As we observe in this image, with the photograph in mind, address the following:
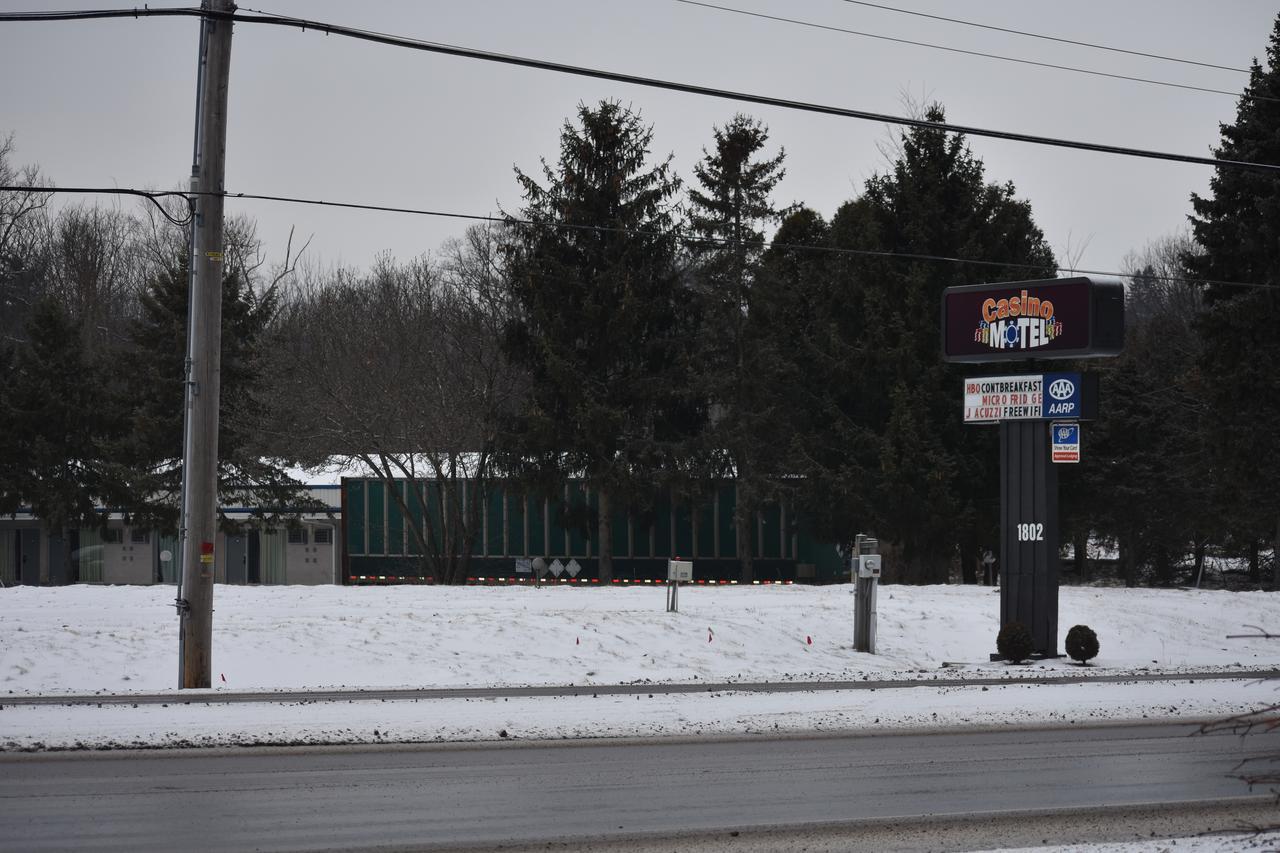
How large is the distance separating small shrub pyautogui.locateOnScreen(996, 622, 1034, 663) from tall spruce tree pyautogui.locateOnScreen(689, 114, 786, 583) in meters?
20.0

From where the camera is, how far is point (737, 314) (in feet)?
140

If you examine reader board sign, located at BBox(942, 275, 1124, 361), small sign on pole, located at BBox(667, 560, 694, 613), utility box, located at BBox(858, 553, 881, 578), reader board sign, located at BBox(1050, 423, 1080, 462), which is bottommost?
small sign on pole, located at BBox(667, 560, 694, 613)

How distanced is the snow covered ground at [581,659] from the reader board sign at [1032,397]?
375 centimetres

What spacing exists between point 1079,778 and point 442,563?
33.3 m

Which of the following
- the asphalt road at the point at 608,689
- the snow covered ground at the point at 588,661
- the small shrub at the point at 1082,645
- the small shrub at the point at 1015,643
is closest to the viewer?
the snow covered ground at the point at 588,661

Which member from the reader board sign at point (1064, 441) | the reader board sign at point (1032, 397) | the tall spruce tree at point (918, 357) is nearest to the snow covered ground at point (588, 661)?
the reader board sign at point (1064, 441)

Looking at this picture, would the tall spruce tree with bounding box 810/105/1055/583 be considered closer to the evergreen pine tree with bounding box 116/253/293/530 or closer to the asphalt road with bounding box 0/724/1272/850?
the evergreen pine tree with bounding box 116/253/293/530

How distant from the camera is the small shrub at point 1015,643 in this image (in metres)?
20.2

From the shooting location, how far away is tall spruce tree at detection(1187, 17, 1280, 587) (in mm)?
38062

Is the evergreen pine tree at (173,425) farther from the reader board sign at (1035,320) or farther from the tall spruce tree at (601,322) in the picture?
the reader board sign at (1035,320)

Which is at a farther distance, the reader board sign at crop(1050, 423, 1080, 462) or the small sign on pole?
the small sign on pole

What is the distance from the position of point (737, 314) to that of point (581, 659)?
24708 mm

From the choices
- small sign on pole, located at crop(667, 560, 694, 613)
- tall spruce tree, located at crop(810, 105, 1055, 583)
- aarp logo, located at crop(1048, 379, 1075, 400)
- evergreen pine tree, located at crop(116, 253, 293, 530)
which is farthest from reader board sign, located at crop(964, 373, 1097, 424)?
evergreen pine tree, located at crop(116, 253, 293, 530)

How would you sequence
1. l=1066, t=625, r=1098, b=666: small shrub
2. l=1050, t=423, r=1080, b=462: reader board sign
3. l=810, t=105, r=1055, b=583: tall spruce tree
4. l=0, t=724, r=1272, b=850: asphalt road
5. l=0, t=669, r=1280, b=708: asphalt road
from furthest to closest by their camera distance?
l=810, t=105, r=1055, b=583: tall spruce tree
l=1050, t=423, r=1080, b=462: reader board sign
l=1066, t=625, r=1098, b=666: small shrub
l=0, t=669, r=1280, b=708: asphalt road
l=0, t=724, r=1272, b=850: asphalt road
